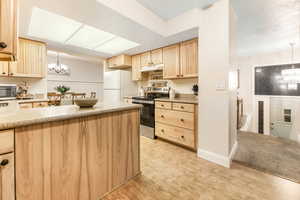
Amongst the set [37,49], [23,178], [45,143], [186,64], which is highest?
[37,49]

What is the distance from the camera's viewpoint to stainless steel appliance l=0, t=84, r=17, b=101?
279 cm

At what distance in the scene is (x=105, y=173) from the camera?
4.71ft

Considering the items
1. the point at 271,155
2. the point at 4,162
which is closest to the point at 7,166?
the point at 4,162

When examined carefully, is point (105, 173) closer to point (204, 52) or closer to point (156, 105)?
point (156, 105)

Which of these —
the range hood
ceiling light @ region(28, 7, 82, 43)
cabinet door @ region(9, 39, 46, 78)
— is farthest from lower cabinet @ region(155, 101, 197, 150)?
cabinet door @ region(9, 39, 46, 78)

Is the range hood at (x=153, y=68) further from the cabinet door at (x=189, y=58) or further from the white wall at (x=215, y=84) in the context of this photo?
the white wall at (x=215, y=84)

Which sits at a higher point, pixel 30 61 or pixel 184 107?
pixel 30 61

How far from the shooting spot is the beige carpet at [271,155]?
6.21 ft

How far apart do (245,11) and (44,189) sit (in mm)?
3511

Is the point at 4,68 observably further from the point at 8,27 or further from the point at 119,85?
the point at 8,27

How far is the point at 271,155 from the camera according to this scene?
7.63 feet

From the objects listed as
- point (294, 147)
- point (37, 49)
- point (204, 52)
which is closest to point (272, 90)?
point (294, 147)

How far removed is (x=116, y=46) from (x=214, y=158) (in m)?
3.26

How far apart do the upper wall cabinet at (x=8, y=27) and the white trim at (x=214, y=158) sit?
8.42ft
